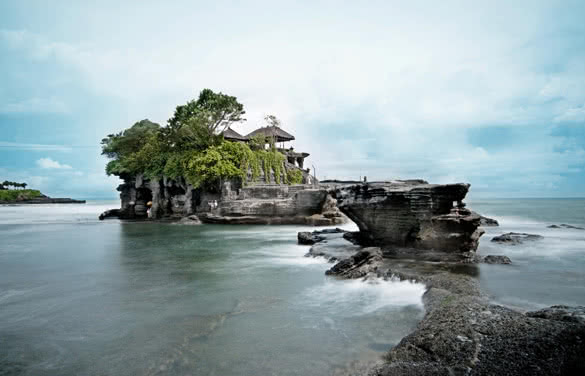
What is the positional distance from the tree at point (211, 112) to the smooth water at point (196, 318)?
58.9 feet

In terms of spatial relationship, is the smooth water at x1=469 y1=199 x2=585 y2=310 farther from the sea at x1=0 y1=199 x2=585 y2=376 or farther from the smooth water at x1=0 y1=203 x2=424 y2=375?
the smooth water at x1=0 y1=203 x2=424 y2=375

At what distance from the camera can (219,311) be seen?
576cm

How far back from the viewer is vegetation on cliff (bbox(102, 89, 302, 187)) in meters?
24.5

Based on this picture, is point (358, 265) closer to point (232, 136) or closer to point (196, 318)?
point (196, 318)

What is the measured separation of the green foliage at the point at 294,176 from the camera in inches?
1160

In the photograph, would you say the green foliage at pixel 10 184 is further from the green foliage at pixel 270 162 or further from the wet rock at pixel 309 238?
the wet rock at pixel 309 238

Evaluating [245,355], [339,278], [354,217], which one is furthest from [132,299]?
[354,217]

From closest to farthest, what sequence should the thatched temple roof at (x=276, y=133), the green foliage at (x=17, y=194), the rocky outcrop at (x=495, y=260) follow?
the rocky outcrop at (x=495, y=260) → the thatched temple roof at (x=276, y=133) → the green foliage at (x=17, y=194)

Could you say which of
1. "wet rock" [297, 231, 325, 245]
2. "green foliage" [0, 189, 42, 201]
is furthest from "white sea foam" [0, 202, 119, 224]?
"green foliage" [0, 189, 42, 201]

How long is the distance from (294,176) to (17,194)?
78.2 m

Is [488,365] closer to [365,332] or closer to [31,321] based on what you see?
[365,332]

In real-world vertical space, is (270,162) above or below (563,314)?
above

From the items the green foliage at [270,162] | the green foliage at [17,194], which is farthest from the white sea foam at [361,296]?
the green foliage at [17,194]

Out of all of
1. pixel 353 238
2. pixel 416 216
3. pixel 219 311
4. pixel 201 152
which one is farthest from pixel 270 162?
pixel 219 311
